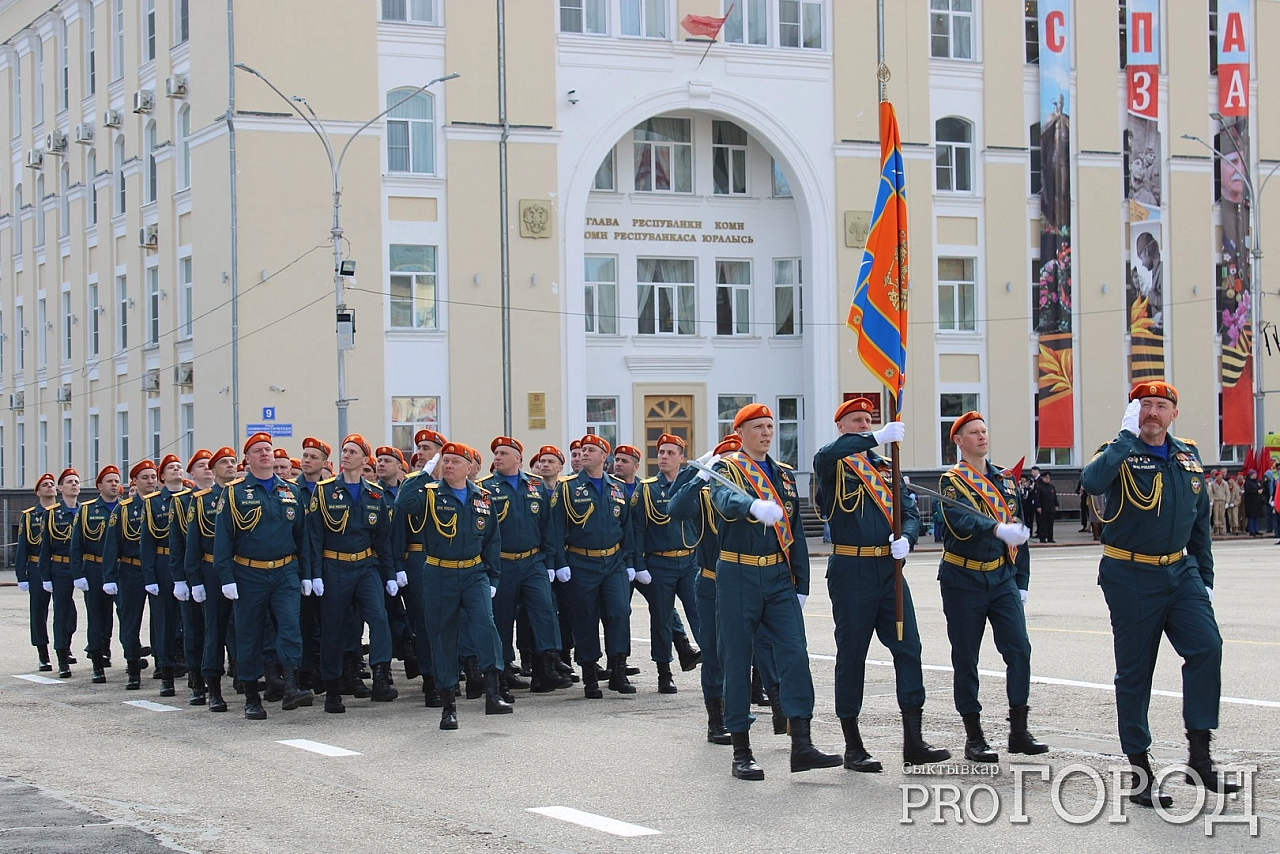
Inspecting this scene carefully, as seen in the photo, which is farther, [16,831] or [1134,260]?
[1134,260]

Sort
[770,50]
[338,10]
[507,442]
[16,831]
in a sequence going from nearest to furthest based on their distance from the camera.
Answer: [16,831]
[507,442]
[338,10]
[770,50]

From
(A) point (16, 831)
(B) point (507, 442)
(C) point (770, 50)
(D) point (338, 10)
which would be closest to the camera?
(A) point (16, 831)

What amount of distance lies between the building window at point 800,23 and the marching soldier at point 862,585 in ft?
112

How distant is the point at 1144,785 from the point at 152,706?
847 cm

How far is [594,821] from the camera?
812cm

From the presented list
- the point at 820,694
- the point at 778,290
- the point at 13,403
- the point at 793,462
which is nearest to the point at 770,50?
the point at 778,290

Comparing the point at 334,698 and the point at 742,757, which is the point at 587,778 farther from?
the point at 334,698

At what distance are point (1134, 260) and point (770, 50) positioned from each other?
11566 millimetres

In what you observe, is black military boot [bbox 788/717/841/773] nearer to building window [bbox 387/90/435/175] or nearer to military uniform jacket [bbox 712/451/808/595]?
military uniform jacket [bbox 712/451/808/595]

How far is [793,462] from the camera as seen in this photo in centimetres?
4375

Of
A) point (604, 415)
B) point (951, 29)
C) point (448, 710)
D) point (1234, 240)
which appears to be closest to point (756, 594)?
point (448, 710)

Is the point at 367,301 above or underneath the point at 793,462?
above

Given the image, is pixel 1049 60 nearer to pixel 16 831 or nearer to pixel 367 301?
pixel 367 301

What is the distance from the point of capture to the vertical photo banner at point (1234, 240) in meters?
45.5
